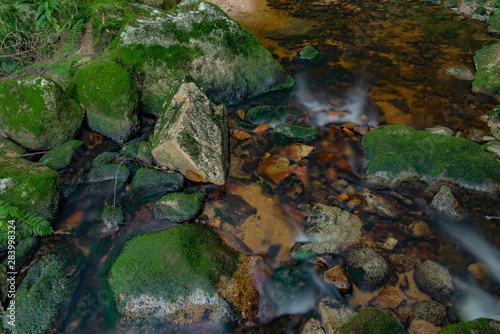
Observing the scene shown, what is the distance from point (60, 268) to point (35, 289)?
37 centimetres

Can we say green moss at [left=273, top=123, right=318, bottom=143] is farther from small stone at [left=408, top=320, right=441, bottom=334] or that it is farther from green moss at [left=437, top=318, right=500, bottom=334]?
green moss at [left=437, top=318, right=500, bottom=334]

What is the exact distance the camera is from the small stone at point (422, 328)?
122 inches

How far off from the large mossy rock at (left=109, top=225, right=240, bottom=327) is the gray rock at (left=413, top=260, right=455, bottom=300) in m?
2.44

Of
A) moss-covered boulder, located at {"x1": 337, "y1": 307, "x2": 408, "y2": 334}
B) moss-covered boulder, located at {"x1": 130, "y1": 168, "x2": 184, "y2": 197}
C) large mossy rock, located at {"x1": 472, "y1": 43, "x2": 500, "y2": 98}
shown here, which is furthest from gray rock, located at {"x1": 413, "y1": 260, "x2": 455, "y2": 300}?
large mossy rock, located at {"x1": 472, "y1": 43, "x2": 500, "y2": 98}

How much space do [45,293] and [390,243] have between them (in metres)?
4.59

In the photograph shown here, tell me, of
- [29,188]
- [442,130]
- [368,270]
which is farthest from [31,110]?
[442,130]

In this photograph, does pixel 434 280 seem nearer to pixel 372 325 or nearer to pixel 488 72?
pixel 372 325

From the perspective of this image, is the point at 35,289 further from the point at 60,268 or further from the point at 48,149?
the point at 48,149

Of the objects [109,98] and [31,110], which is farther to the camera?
[109,98]

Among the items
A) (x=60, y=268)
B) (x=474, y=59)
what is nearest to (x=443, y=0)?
(x=474, y=59)

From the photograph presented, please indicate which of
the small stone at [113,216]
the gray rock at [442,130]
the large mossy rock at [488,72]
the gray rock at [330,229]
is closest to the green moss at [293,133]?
the gray rock at [330,229]

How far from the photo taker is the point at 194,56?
20.4 feet

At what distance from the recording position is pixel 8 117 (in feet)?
16.0

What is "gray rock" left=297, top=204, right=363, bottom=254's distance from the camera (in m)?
3.96
